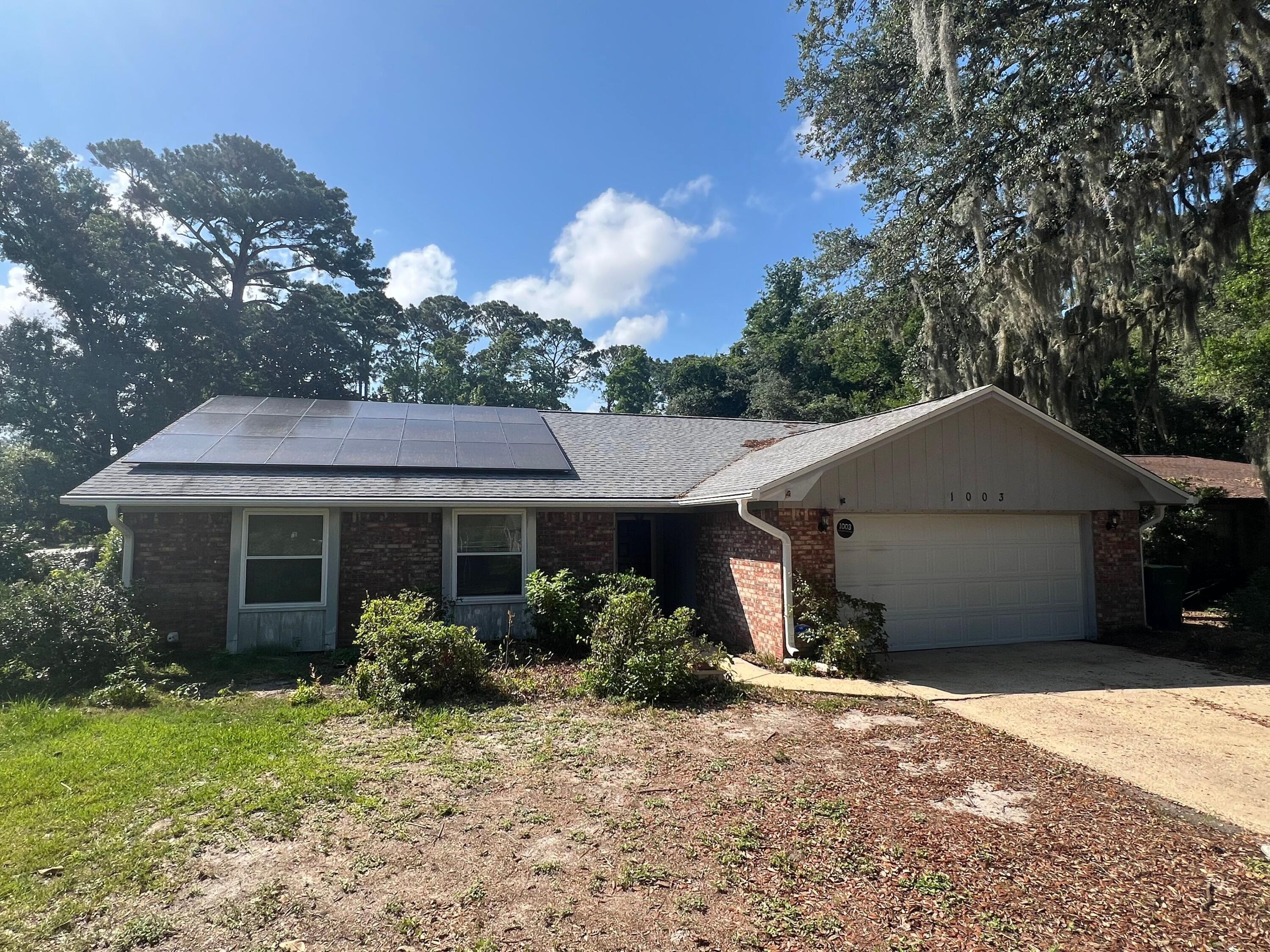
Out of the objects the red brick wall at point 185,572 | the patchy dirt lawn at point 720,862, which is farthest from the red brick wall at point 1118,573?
the red brick wall at point 185,572

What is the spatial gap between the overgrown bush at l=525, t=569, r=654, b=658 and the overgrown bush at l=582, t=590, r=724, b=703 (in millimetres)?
1463

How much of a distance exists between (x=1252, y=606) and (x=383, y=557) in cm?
1389

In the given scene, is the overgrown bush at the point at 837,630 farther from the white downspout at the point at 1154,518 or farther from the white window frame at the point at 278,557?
the white window frame at the point at 278,557

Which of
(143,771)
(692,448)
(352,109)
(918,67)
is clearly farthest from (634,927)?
(918,67)

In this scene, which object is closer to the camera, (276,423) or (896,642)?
(896,642)

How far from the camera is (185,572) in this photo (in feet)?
29.9

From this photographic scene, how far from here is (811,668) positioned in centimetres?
806

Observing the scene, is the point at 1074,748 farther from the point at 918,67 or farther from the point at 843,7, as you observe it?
the point at 843,7

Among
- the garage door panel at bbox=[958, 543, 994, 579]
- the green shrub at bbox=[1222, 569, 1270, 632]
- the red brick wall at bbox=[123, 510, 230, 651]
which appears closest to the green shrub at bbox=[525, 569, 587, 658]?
the red brick wall at bbox=[123, 510, 230, 651]

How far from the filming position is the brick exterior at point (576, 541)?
1046 centimetres

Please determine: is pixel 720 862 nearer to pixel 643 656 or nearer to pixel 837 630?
pixel 643 656

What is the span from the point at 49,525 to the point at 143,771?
24.6 meters

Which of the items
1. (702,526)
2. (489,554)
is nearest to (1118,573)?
(702,526)

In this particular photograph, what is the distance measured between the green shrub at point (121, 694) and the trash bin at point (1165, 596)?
14.3m
